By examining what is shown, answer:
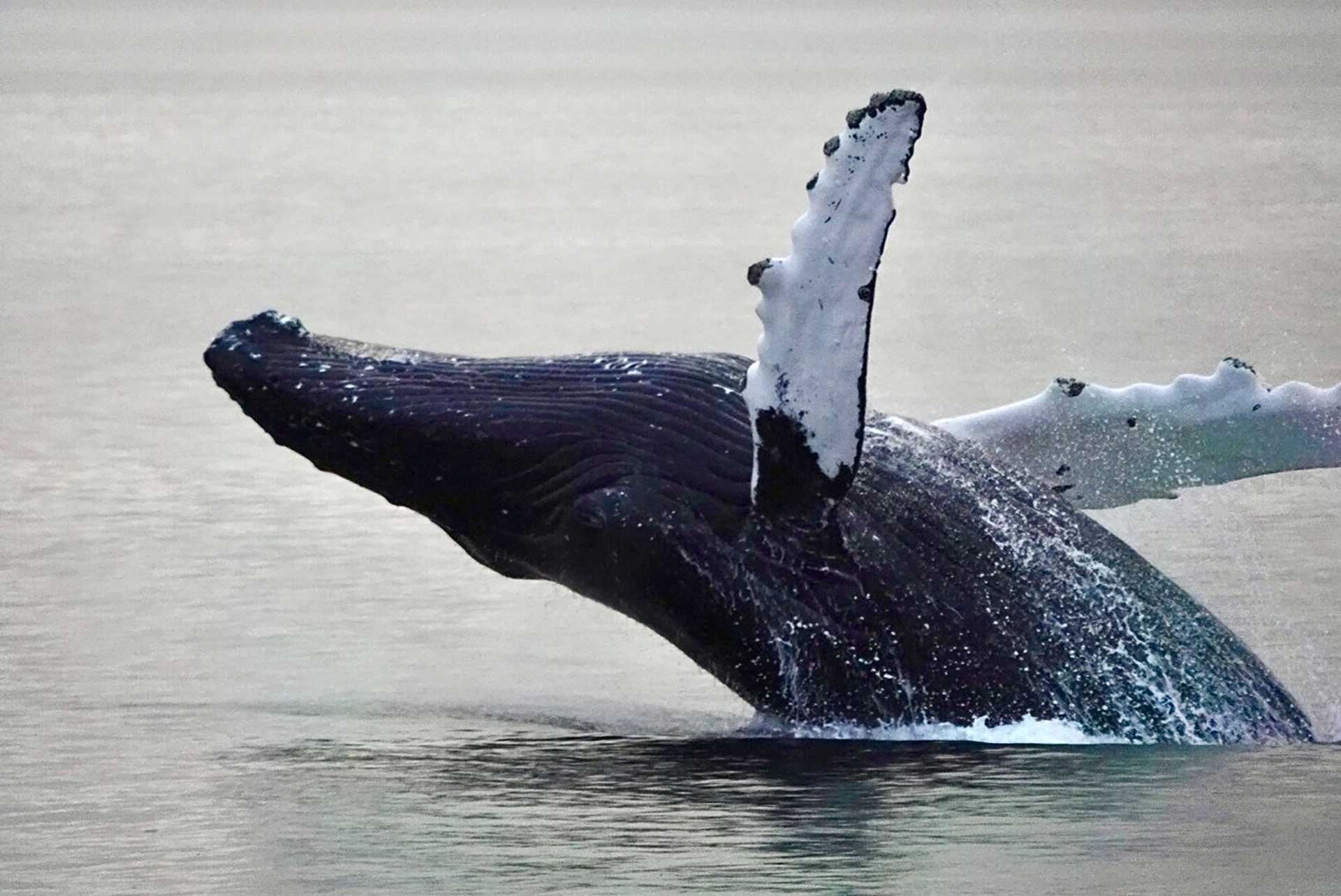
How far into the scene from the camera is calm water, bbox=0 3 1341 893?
10094mm

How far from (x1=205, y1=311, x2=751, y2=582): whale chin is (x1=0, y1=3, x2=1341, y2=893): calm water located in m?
0.77

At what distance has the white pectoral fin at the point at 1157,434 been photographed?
480 inches

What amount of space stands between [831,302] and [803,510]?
0.74 m

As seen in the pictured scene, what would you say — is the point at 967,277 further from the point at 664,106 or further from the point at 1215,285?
the point at 664,106

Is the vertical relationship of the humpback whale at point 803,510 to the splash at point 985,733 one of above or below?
above

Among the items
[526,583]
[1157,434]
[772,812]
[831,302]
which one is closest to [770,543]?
[831,302]

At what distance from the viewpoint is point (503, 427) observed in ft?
38.2

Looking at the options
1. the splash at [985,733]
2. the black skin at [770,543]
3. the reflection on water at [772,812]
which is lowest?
the reflection on water at [772,812]

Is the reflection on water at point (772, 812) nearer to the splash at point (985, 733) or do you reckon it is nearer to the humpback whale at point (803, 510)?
the splash at point (985, 733)

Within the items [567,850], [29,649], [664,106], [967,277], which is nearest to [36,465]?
[29,649]

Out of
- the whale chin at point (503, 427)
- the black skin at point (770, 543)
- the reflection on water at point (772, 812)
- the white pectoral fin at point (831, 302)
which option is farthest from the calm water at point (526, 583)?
the white pectoral fin at point (831, 302)

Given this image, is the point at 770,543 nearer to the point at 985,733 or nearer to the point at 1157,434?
the point at 985,733

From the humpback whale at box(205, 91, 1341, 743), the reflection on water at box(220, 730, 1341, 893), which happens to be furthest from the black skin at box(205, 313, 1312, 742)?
the reflection on water at box(220, 730, 1341, 893)

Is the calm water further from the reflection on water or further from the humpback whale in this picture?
the humpback whale
